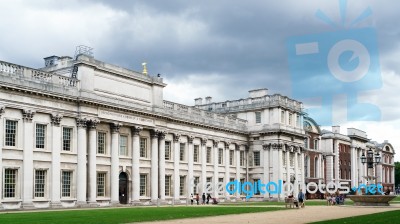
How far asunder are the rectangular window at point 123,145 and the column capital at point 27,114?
1108 centimetres

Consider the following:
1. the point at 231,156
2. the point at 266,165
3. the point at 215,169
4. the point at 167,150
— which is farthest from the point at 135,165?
the point at 266,165

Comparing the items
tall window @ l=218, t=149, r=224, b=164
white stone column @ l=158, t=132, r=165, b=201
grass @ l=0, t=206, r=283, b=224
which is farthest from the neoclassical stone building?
grass @ l=0, t=206, r=283, b=224

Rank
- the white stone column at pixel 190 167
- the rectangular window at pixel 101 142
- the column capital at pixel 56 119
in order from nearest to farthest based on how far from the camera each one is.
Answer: the column capital at pixel 56 119 → the rectangular window at pixel 101 142 → the white stone column at pixel 190 167

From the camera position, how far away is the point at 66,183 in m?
46.2

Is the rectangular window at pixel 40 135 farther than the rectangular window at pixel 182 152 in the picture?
No

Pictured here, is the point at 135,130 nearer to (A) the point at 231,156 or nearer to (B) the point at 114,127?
(B) the point at 114,127

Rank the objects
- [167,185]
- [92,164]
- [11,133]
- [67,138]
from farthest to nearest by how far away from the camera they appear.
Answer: [167,185]
[92,164]
[67,138]
[11,133]

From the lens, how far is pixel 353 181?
367ft

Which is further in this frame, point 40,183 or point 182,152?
point 182,152

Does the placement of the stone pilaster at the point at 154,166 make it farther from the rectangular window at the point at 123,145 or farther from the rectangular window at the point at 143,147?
the rectangular window at the point at 123,145

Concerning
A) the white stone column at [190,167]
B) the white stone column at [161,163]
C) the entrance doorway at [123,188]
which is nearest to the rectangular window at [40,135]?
the entrance doorway at [123,188]

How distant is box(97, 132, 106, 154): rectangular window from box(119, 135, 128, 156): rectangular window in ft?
7.17

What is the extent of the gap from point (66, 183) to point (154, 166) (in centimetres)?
1164

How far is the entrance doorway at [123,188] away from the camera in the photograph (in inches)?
2069
